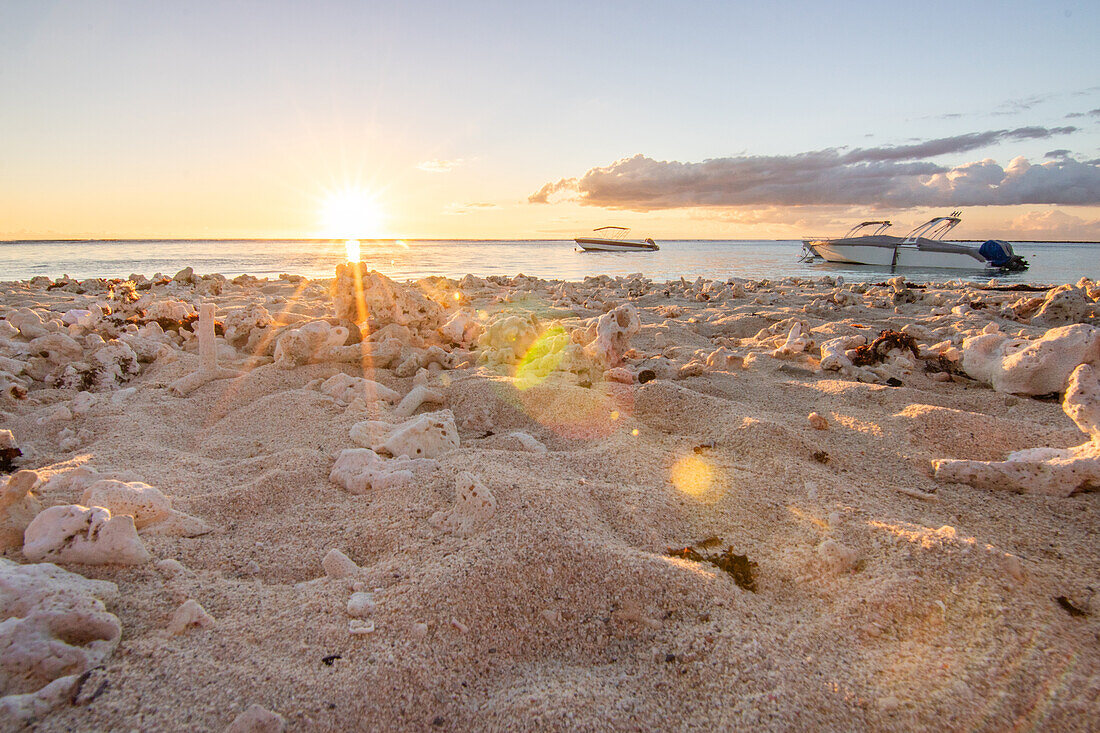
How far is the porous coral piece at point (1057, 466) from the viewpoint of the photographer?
6.78 feet

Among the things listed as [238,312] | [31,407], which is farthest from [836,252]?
[31,407]

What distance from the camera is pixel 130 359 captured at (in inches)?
155

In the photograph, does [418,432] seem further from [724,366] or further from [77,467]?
[724,366]

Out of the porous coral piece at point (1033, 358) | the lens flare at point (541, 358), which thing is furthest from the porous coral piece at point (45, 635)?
the porous coral piece at point (1033, 358)

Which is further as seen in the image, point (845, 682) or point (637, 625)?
point (637, 625)

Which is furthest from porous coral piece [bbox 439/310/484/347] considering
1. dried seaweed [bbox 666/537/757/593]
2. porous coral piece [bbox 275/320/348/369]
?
dried seaweed [bbox 666/537/757/593]

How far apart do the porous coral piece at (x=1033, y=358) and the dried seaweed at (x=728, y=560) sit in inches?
96.7

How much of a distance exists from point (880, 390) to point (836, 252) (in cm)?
2427

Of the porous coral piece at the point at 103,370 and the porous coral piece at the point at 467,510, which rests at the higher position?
the porous coral piece at the point at 103,370

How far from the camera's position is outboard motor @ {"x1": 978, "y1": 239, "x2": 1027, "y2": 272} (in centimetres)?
2119

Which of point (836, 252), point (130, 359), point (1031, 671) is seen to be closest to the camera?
point (1031, 671)

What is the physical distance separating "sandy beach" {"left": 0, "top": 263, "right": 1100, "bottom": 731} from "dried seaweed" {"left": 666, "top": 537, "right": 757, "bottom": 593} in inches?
0.6

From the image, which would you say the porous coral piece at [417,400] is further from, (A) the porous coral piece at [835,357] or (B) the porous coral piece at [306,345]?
(A) the porous coral piece at [835,357]

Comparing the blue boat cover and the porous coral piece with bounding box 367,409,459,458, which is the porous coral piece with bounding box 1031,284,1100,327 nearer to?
the porous coral piece with bounding box 367,409,459,458
